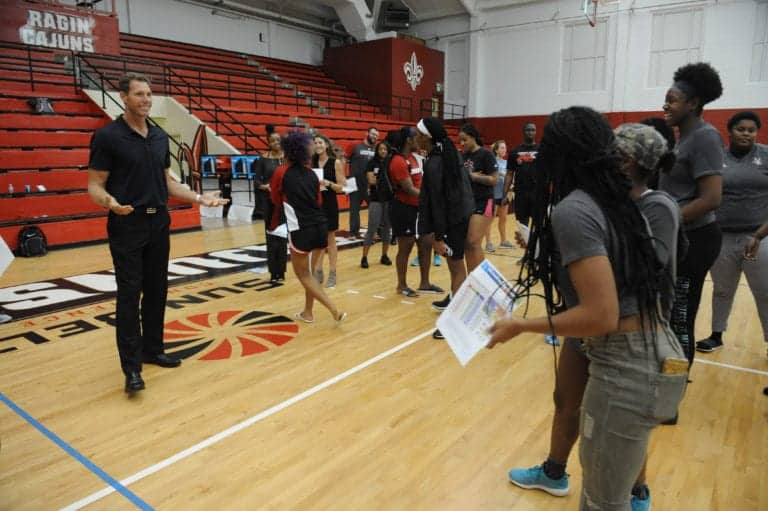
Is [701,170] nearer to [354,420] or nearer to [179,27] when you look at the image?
[354,420]

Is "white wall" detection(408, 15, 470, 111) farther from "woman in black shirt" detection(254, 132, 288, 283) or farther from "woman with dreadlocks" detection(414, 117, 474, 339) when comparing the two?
"woman with dreadlocks" detection(414, 117, 474, 339)

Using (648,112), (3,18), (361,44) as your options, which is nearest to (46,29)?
(3,18)

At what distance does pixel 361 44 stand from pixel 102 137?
17386 millimetres

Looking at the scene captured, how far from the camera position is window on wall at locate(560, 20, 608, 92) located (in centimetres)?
1655

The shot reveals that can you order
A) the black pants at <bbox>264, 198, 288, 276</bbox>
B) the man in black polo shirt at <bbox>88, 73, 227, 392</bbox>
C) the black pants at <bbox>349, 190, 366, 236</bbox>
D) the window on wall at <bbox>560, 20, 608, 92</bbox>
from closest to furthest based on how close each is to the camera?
the man in black polo shirt at <bbox>88, 73, 227, 392</bbox> → the black pants at <bbox>264, 198, 288, 276</bbox> → the black pants at <bbox>349, 190, 366, 236</bbox> → the window on wall at <bbox>560, 20, 608, 92</bbox>

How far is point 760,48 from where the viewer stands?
14.2 metres

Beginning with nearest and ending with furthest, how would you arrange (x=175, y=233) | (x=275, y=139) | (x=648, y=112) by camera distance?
(x=275, y=139), (x=175, y=233), (x=648, y=112)

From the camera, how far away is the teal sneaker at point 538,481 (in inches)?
84.7

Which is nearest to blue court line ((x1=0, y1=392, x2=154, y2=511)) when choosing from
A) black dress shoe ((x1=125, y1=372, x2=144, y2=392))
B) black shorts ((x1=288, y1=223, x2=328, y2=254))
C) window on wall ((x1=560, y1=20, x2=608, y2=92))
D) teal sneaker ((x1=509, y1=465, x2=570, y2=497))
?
black dress shoe ((x1=125, y1=372, x2=144, y2=392))

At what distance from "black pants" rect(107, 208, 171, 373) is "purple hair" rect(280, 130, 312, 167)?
43.2 inches

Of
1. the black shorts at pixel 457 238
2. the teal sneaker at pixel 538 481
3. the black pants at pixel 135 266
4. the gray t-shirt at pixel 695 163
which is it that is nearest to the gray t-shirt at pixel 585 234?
the teal sneaker at pixel 538 481

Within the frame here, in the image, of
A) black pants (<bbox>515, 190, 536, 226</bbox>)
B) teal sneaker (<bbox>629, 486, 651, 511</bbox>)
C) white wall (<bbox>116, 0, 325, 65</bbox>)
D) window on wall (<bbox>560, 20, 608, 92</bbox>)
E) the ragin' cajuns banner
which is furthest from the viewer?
window on wall (<bbox>560, 20, 608, 92</bbox>)

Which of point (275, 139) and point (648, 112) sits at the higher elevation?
point (648, 112)

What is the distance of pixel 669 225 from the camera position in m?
1.45
